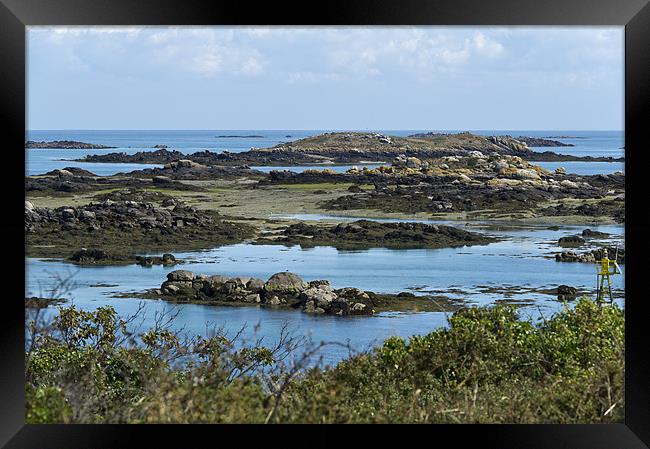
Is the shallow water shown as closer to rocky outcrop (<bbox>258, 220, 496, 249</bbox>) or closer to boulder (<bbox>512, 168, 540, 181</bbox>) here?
boulder (<bbox>512, 168, 540, 181</bbox>)

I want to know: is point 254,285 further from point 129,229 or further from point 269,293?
point 129,229

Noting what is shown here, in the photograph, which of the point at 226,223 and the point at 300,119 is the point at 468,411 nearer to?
the point at 226,223

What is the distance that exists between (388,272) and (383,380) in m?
11.6

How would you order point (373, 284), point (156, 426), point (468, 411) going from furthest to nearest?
point (373, 284)
point (468, 411)
point (156, 426)

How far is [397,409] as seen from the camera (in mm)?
4375

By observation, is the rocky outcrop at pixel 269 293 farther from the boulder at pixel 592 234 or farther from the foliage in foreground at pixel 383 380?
the foliage in foreground at pixel 383 380

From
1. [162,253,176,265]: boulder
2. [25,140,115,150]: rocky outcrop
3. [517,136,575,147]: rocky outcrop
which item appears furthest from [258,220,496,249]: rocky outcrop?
[25,140,115,150]: rocky outcrop

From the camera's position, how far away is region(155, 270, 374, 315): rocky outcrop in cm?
1464

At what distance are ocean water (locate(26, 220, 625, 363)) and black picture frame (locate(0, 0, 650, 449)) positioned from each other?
34.2ft

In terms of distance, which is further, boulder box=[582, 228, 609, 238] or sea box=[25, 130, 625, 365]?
boulder box=[582, 228, 609, 238]

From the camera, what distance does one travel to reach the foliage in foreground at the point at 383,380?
396 cm

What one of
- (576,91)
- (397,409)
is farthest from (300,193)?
(397,409)
